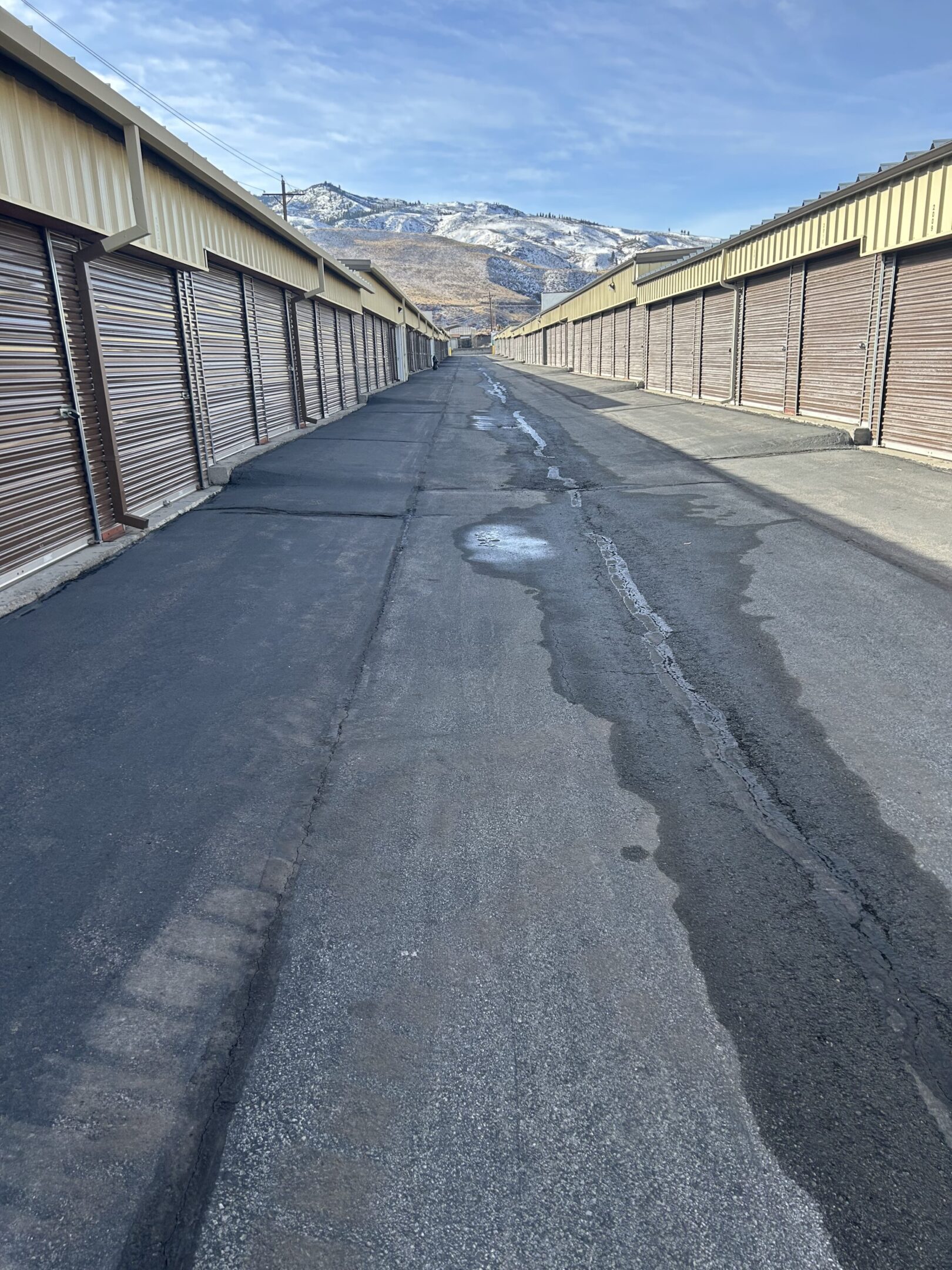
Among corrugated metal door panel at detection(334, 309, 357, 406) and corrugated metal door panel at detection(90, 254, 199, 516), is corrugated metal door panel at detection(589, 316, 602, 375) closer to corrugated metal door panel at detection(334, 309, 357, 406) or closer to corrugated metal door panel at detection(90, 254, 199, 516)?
corrugated metal door panel at detection(334, 309, 357, 406)

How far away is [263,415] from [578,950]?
17.6 meters

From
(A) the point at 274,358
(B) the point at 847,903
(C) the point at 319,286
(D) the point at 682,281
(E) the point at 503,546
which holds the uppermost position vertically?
(D) the point at 682,281

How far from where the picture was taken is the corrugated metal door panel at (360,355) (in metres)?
32.0

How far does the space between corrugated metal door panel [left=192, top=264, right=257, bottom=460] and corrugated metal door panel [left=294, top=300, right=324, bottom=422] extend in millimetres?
5188

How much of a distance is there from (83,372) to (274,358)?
11003 mm

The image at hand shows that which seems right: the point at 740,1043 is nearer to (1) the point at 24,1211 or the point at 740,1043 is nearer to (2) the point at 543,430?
(1) the point at 24,1211

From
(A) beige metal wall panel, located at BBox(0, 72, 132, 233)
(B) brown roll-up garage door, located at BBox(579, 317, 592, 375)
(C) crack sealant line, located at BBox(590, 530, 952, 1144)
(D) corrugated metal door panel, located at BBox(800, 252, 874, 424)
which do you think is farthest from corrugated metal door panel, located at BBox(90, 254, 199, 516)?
(B) brown roll-up garage door, located at BBox(579, 317, 592, 375)

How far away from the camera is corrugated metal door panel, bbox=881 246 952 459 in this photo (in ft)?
45.2

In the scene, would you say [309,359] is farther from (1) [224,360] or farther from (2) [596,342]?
(2) [596,342]

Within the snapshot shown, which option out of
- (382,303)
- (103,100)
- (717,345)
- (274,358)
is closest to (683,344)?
(717,345)

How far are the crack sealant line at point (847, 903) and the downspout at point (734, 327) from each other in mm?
20703

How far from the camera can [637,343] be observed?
3612cm

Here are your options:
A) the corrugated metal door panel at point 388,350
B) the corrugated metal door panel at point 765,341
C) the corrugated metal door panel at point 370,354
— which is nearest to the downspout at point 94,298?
the corrugated metal door panel at point 765,341

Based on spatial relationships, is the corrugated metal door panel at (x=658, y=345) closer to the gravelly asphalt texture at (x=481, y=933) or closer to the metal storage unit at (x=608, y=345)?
the metal storage unit at (x=608, y=345)
